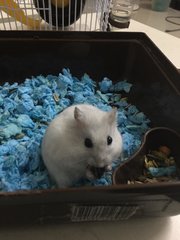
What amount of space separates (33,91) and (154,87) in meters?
0.46

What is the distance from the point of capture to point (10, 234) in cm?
63

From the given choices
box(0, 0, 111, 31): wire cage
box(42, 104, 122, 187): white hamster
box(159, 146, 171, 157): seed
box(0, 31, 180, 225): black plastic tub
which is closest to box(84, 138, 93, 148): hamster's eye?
box(42, 104, 122, 187): white hamster

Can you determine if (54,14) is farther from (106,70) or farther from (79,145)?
(79,145)

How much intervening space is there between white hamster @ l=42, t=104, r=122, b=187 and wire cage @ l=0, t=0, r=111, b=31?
599 mm

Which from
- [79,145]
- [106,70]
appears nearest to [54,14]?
[106,70]

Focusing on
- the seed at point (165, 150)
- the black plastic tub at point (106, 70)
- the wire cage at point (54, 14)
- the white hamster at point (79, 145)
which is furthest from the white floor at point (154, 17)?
the white hamster at point (79, 145)

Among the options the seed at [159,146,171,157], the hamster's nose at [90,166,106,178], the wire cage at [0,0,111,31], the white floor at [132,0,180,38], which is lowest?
the seed at [159,146,171,157]

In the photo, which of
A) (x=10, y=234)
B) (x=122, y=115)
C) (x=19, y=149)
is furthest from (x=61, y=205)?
(x=122, y=115)

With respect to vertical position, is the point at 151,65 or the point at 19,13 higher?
the point at 19,13

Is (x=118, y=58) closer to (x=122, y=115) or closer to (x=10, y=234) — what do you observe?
(x=122, y=115)

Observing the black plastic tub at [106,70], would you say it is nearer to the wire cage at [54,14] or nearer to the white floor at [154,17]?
the wire cage at [54,14]

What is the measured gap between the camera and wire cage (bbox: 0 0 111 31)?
1182 mm

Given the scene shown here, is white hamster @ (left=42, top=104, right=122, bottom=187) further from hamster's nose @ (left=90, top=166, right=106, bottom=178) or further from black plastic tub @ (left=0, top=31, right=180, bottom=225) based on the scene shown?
black plastic tub @ (left=0, top=31, right=180, bottom=225)

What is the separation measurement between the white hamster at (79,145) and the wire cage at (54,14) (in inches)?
23.6
